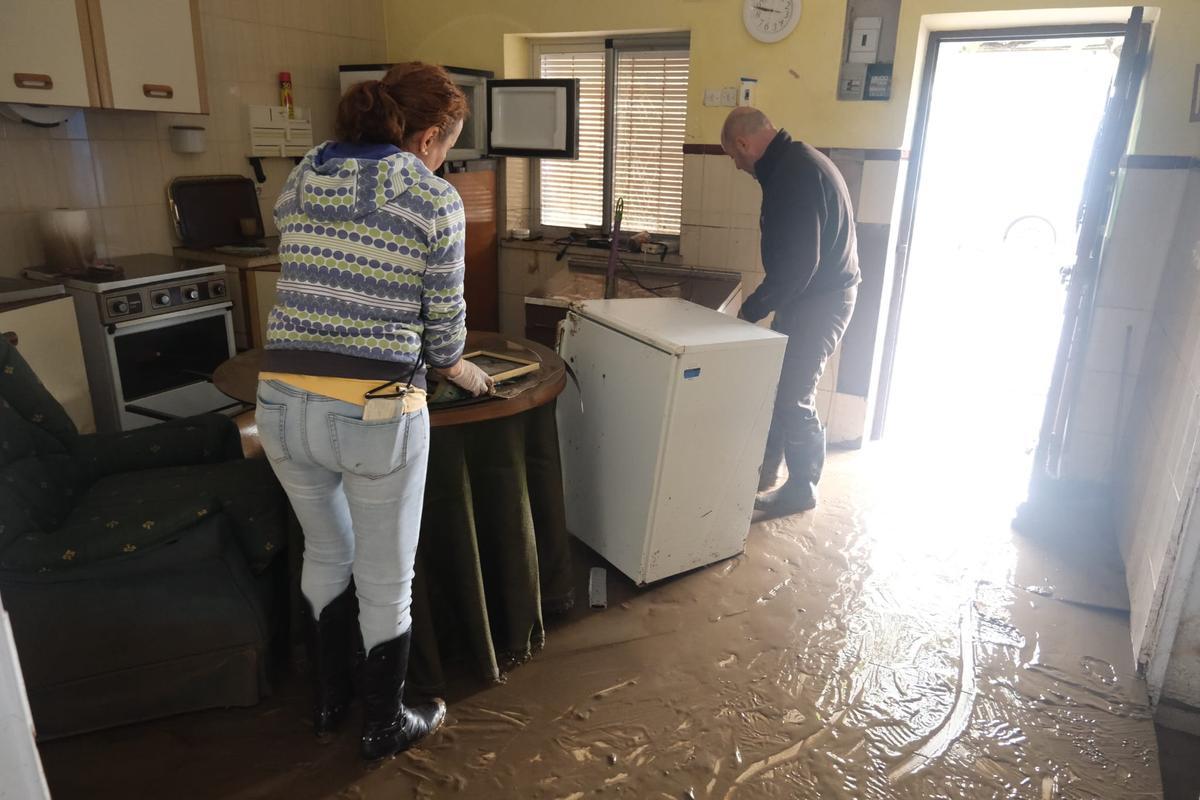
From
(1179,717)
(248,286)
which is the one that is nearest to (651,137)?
(248,286)

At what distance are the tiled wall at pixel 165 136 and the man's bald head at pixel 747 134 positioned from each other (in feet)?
7.74

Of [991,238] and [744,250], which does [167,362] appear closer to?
[744,250]

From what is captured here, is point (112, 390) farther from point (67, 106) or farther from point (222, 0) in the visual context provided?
point (222, 0)

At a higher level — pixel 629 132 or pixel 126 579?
pixel 629 132

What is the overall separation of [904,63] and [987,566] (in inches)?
76.5

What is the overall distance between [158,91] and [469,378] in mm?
2291

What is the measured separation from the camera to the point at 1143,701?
209 centimetres

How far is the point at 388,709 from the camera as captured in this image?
180 centimetres

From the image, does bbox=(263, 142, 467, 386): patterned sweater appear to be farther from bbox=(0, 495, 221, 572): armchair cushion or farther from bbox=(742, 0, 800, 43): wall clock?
bbox=(742, 0, 800, 43): wall clock

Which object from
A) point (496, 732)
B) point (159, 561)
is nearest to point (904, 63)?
point (496, 732)

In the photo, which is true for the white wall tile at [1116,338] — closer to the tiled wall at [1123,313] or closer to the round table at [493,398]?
A: the tiled wall at [1123,313]

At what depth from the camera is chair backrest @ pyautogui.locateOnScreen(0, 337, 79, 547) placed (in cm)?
179

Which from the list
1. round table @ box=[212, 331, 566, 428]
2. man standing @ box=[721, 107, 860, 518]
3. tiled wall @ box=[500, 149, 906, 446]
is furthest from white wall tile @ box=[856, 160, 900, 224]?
round table @ box=[212, 331, 566, 428]

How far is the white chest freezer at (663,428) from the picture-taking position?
90.0 inches
